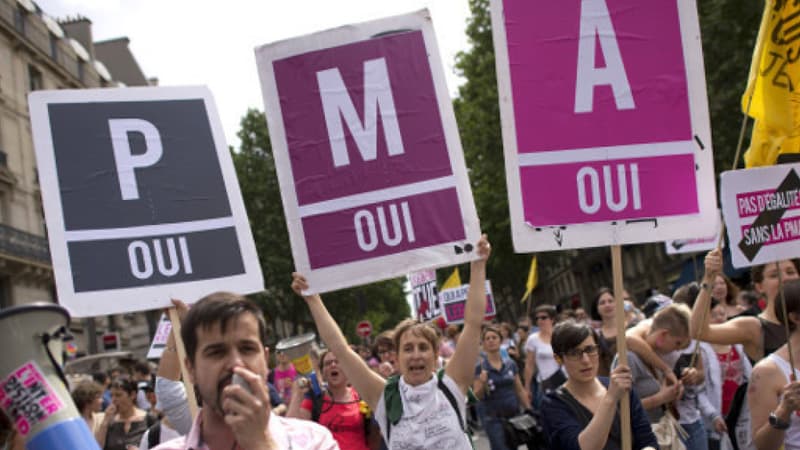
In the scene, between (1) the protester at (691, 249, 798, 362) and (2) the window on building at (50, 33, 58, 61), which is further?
(2) the window on building at (50, 33, 58, 61)

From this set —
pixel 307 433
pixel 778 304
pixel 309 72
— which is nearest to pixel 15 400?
pixel 307 433

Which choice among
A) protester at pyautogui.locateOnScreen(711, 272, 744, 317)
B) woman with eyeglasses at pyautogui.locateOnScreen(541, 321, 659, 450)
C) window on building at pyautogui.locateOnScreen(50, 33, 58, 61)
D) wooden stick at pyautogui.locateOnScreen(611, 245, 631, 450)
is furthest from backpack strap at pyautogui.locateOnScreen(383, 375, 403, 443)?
window on building at pyautogui.locateOnScreen(50, 33, 58, 61)

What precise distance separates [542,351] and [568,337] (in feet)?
20.0

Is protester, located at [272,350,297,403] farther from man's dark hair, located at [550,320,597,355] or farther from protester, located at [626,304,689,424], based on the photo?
man's dark hair, located at [550,320,597,355]

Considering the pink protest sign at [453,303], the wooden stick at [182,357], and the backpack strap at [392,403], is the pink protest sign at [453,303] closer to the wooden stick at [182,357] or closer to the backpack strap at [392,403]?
the backpack strap at [392,403]

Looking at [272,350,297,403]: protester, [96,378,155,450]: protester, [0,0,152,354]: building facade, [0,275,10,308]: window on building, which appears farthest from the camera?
[0,0,152,354]: building facade

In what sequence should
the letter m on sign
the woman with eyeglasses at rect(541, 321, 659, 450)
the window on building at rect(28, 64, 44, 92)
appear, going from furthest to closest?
the window on building at rect(28, 64, 44, 92), the letter m on sign, the woman with eyeglasses at rect(541, 321, 659, 450)

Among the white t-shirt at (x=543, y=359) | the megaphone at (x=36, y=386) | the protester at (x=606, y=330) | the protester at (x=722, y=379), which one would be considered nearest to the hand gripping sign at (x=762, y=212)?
the protester at (x=722, y=379)

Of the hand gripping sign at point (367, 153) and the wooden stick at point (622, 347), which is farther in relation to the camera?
the hand gripping sign at point (367, 153)

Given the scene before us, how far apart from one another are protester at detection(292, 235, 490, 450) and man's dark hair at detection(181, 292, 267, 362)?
1870 mm

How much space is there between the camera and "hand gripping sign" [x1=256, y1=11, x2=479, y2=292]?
455cm

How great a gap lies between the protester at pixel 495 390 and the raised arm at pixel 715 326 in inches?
211

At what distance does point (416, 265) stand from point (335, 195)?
59cm

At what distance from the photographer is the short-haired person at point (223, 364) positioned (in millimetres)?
2281
